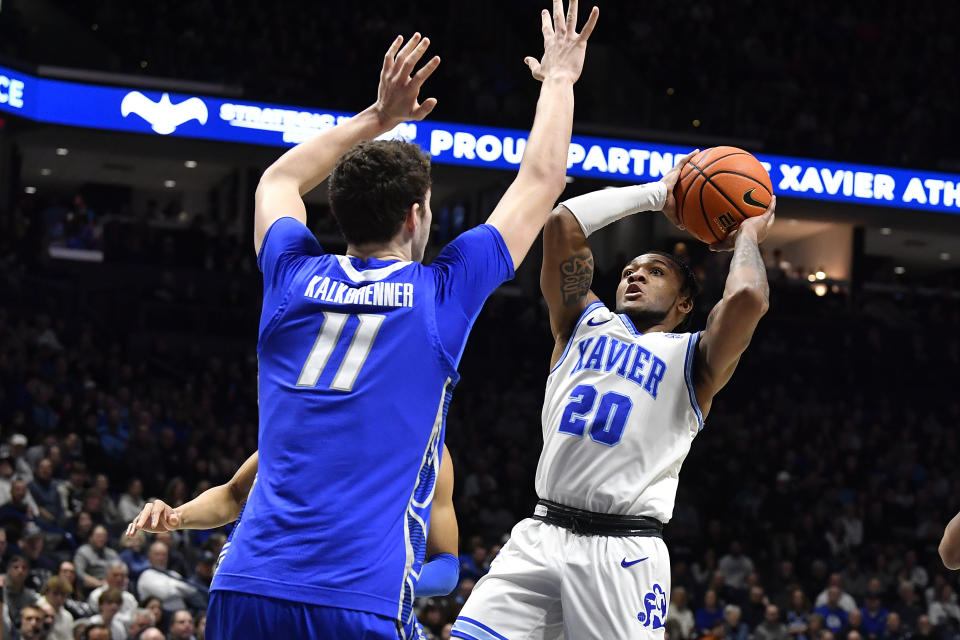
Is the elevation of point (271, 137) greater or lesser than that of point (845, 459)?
greater

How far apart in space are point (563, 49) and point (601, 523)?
1.90 meters

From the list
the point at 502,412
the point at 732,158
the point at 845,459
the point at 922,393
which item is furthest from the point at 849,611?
the point at 732,158

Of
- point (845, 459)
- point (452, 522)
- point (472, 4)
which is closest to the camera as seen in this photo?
point (452, 522)

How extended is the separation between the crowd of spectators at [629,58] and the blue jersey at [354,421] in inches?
620

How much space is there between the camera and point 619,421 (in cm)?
455

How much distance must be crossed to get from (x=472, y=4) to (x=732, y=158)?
19.0 metres

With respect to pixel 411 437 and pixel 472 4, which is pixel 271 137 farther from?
pixel 411 437

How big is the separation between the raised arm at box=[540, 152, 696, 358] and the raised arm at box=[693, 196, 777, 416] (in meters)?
0.44

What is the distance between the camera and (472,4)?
915 inches

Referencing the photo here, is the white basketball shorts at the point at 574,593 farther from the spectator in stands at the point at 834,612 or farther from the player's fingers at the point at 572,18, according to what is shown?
the spectator in stands at the point at 834,612

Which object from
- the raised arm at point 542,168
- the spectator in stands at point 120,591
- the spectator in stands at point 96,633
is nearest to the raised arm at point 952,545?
the raised arm at point 542,168

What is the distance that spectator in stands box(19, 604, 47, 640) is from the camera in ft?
31.4

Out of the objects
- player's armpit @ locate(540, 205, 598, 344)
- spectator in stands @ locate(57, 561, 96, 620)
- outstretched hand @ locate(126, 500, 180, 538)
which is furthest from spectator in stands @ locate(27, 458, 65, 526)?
outstretched hand @ locate(126, 500, 180, 538)

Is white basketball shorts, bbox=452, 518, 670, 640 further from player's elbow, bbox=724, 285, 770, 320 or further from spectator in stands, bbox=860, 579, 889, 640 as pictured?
spectator in stands, bbox=860, 579, 889, 640
